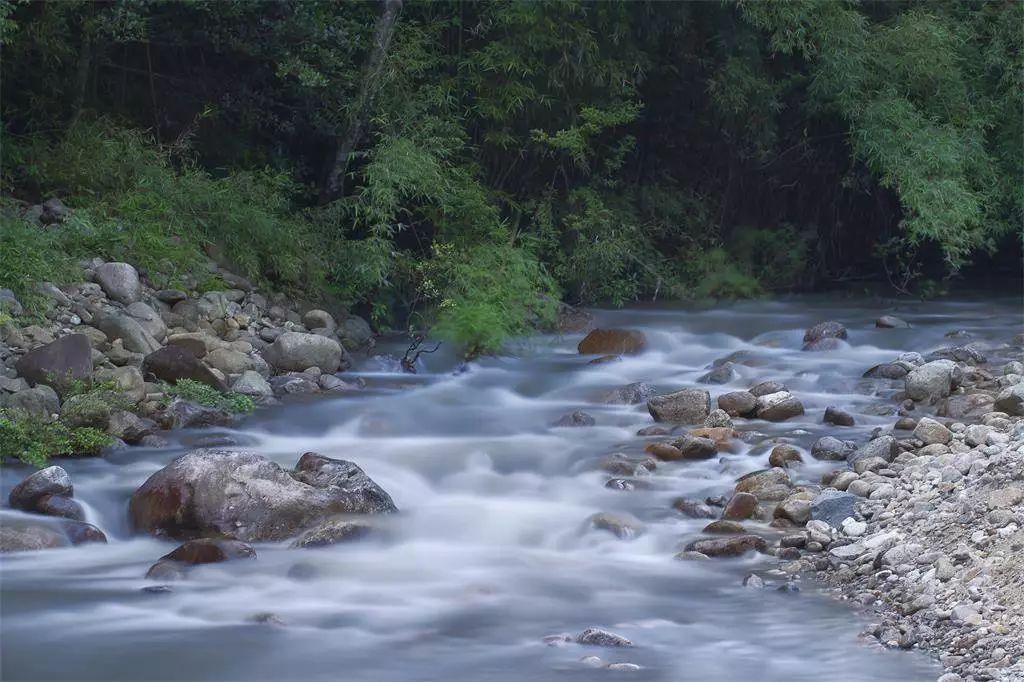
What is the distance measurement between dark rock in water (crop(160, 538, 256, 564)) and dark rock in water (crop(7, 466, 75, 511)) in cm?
107

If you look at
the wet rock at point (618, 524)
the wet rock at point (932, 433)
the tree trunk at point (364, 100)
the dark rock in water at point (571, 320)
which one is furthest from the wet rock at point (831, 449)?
the tree trunk at point (364, 100)

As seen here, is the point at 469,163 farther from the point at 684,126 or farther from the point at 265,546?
the point at 265,546

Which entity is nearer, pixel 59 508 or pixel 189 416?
pixel 59 508

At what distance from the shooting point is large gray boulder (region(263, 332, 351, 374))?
32.3ft

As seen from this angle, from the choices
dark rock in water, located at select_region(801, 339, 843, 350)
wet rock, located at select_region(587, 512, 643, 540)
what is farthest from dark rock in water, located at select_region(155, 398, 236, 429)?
dark rock in water, located at select_region(801, 339, 843, 350)

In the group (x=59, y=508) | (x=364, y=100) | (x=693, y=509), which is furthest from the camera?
(x=364, y=100)

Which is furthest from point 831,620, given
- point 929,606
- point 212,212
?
point 212,212

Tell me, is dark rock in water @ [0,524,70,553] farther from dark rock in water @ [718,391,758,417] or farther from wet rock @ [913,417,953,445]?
wet rock @ [913,417,953,445]

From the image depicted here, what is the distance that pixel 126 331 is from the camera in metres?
9.15

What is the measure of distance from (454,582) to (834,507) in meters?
Result: 2.04

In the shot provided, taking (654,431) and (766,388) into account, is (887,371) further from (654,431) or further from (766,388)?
(654,431)

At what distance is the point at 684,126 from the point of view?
49.0 feet

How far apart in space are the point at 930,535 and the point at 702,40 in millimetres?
9290

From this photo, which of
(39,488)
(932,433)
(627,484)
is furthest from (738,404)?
(39,488)
